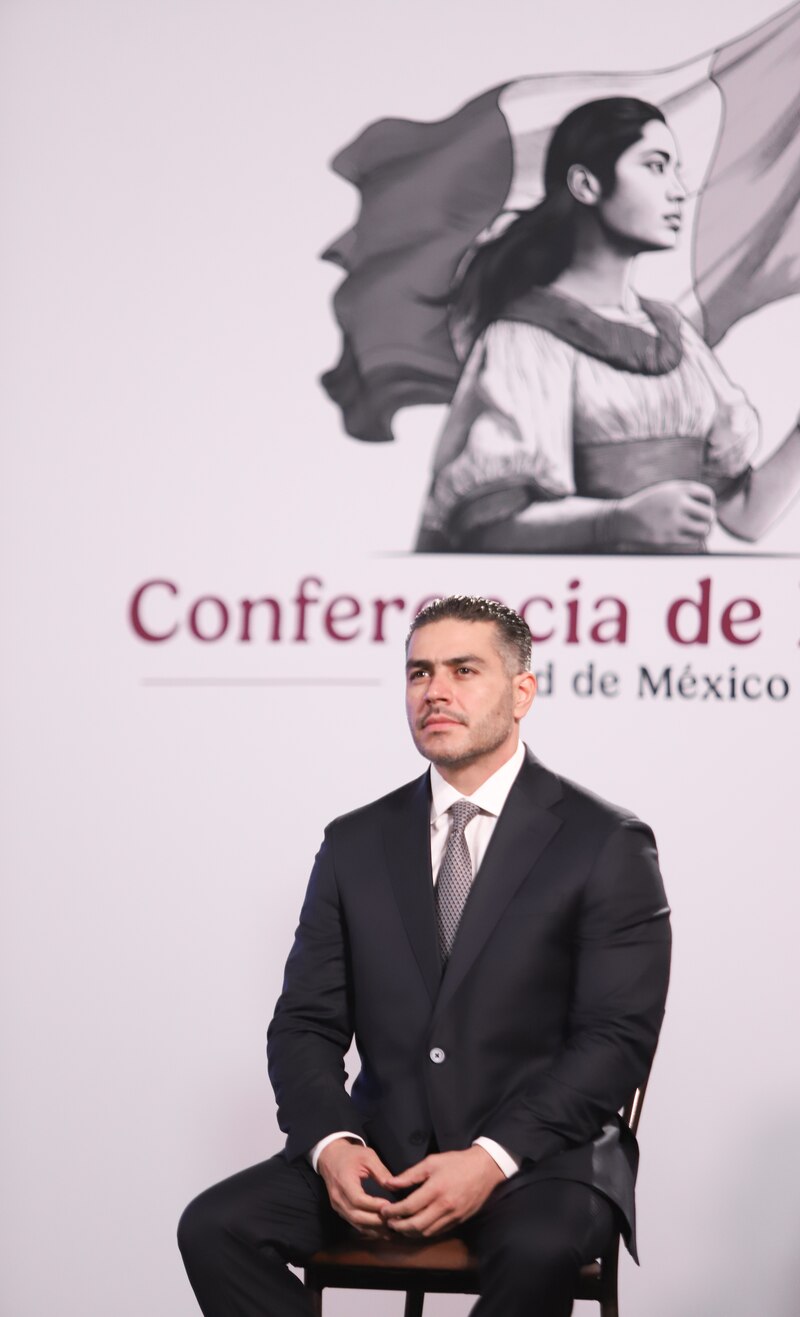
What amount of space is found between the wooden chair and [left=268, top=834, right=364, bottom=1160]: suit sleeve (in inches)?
6.8

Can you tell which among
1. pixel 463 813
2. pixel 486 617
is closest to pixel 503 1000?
pixel 463 813

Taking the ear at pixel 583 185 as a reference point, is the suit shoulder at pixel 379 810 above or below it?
below

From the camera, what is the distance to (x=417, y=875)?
2711mm

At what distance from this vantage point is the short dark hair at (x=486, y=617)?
110 inches

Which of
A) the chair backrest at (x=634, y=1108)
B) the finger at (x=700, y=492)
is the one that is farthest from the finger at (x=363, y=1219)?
the finger at (x=700, y=492)

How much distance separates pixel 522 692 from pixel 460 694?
142 mm

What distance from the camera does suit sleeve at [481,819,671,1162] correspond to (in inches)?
97.7

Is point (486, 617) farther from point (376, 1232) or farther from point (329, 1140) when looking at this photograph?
point (376, 1232)

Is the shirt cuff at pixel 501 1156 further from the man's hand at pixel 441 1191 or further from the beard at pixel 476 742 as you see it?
the beard at pixel 476 742

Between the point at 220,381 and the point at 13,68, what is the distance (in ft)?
3.27

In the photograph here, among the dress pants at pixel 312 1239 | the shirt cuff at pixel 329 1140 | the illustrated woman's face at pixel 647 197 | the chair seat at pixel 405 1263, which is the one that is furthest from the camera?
the illustrated woman's face at pixel 647 197

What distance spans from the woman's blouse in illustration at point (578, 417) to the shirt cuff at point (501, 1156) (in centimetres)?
171

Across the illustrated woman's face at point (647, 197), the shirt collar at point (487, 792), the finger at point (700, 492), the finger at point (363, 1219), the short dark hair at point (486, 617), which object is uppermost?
the illustrated woman's face at point (647, 197)

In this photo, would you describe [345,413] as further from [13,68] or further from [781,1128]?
[781,1128]
